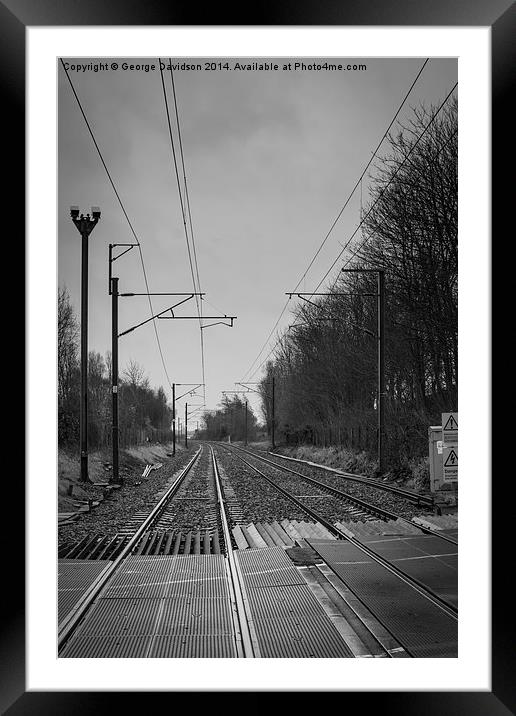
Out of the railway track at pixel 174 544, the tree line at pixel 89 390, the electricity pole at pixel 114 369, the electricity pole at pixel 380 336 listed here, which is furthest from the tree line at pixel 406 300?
the tree line at pixel 89 390

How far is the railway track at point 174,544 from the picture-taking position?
13.3 feet

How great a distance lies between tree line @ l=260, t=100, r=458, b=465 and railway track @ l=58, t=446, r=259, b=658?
170 inches

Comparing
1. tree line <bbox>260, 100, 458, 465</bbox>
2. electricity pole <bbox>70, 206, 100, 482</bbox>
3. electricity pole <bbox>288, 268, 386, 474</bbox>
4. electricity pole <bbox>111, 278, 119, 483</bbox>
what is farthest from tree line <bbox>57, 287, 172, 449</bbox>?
tree line <bbox>260, 100, 458, 465</bbox>

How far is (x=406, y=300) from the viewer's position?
12586 millimetres

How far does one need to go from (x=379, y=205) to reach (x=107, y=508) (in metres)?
6.90

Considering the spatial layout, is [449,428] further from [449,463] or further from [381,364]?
[381,364]

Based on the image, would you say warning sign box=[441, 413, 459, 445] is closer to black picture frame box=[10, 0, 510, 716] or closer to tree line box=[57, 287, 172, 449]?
black picture frame box=[10, 0, 510, 716]

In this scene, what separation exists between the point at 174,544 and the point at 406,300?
23.7 feet
